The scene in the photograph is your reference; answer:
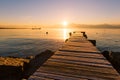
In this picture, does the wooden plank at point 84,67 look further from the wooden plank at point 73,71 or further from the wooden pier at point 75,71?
the wooden plank at point 73,71

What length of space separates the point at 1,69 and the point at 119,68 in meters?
12.4

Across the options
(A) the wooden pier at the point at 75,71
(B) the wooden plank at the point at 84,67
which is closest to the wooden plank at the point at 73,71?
(A) the wooden pier at the point at 75,71

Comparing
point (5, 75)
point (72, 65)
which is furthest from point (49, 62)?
point (5, 75)

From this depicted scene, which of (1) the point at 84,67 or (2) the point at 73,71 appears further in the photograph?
(1) the point at 84,67

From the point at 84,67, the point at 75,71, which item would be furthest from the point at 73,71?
the point at 84,67

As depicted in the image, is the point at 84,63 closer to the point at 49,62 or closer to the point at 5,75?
the point at 49,62

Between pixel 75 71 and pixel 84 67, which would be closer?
pixel 75 71

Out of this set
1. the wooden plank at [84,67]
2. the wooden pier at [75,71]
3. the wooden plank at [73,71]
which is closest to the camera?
the wooden pier at [75,71]

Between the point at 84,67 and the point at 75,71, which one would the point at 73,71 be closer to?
the point at 75,71

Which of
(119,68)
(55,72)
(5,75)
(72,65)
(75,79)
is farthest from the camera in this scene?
(119,68)

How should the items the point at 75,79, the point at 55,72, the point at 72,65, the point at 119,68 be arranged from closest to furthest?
1. the point at 75,79
2. the point at 55,72
3. the point at 72,65
4. the point at 119,68

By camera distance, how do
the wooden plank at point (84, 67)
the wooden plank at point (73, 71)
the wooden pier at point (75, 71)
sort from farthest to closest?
the wooden plank at point (84, 67) → the wooden plank at point (73, 71) → the wooden pier at point (75, 71)

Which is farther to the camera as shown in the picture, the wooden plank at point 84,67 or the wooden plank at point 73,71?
the wooden plank at point 84,67

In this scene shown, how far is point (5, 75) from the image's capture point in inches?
639
